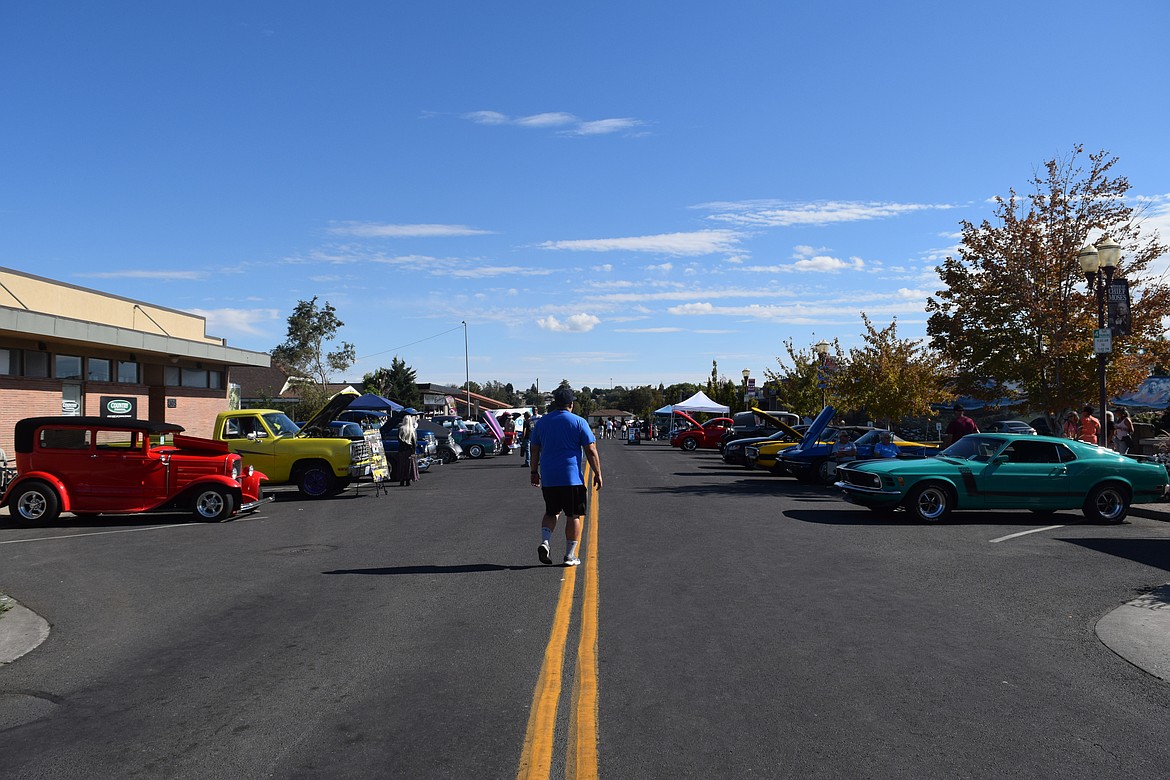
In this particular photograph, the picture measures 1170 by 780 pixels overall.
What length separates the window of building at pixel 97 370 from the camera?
26380mm

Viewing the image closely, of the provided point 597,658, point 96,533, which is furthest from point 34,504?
point 597,658

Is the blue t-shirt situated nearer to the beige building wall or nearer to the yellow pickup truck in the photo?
the yellow pickup truck

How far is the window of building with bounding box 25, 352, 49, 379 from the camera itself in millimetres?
23500

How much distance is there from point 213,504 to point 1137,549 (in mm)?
13248

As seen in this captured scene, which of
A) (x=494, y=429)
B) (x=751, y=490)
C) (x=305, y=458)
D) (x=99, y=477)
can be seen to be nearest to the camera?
(x=99, y=477)

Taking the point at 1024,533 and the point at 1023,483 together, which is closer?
the point at 1024,533

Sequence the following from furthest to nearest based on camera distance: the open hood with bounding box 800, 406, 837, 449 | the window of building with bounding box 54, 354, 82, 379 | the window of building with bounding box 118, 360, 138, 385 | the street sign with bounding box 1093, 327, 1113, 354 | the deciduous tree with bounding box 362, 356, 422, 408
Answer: the deciduous tree with bounding box 362, 356, 422, 408, the window of building with bounding box 118, 360, 138, 385, the window of building with bounding box 54, 354, 82, 379, the open hood with bounding box 800, 406, 837, 449, the street sign with bounding box 1093, 327, 1113, 354

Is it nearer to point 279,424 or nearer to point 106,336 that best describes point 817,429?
point 279,424

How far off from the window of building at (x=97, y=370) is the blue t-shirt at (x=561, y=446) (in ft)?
70.4

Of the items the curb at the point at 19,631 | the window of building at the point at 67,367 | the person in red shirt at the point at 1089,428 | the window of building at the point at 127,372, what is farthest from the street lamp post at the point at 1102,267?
the window of building at the point at 127,372

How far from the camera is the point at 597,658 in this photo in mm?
6223

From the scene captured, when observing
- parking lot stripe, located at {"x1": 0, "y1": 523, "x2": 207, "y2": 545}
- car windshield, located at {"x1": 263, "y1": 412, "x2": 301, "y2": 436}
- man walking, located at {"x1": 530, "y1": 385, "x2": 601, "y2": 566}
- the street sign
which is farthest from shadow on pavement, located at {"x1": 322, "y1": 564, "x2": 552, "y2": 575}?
the street sign

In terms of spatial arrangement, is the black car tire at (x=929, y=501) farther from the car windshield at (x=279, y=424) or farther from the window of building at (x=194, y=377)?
the window of building at (x=194, y=377)

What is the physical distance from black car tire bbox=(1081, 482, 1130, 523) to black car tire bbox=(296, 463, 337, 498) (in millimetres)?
13709
